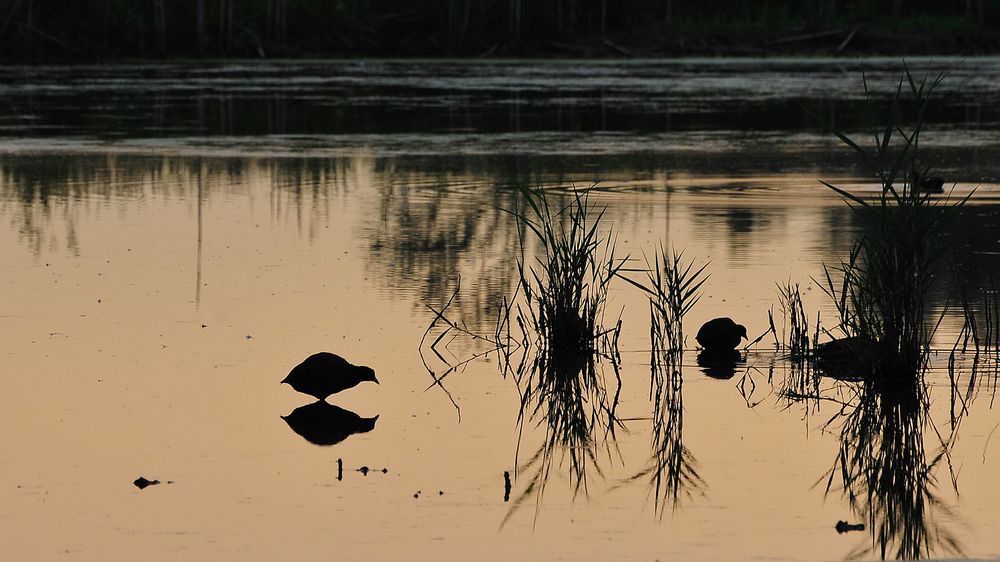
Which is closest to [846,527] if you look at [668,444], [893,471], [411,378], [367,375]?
[893,471]

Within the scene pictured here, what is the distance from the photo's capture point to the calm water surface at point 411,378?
6.27 meters

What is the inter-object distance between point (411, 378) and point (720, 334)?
1642mm

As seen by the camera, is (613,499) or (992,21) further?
(992,21)

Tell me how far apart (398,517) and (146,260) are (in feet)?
22.2

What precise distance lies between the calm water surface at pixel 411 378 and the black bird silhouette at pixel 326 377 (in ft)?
0.46

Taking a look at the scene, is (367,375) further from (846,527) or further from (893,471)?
(846,527)

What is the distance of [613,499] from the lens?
6.66 metres

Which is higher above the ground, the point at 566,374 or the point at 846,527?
the point at 566,374

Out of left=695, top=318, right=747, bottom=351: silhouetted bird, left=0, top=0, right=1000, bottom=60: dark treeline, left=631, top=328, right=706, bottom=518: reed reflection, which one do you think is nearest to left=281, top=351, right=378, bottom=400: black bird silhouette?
left=631, top=328, right=706, bottom=518: reed reflection

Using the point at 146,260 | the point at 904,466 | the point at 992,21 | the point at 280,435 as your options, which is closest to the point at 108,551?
the point at 280,435

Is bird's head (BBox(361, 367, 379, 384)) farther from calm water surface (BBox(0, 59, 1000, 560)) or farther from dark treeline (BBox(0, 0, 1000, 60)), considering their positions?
dark treeline (BBox(0, 0, 1000, 60))

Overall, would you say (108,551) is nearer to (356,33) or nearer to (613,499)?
(613,499)

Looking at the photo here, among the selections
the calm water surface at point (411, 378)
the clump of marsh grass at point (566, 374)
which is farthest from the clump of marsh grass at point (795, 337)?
the clump of marsh grass at point (566, 374)

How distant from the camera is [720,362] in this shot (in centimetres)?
907
